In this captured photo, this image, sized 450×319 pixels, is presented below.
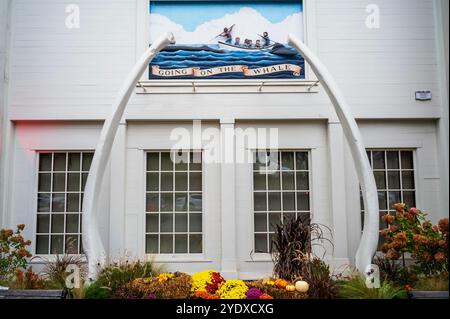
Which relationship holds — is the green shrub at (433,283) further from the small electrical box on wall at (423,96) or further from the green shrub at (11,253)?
the green shrub at (11,253)

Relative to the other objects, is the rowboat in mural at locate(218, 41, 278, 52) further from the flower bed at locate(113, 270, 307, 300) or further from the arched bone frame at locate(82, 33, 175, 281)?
the flower bed at locate(113, 270, 307, 300)

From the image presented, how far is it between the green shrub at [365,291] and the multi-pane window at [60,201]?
3.56m

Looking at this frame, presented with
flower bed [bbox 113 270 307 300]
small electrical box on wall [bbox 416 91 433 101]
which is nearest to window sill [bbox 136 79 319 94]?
small electrical box on wall [bbox 416 91 433 101]

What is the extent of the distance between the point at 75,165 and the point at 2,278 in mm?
1850

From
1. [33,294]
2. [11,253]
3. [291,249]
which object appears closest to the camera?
[33,294]

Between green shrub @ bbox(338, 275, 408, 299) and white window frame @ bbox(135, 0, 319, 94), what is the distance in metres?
2.81

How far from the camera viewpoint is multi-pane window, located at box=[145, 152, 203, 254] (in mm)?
6613

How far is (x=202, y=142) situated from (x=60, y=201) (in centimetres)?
215

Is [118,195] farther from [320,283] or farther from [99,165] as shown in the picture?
[320,283]

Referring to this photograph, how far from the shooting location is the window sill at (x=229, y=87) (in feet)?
22.0

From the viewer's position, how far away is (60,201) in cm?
663

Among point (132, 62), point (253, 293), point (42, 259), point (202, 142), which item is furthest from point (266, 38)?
point (42, 259)

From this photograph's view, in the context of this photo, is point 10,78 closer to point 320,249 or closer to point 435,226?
point 320,249

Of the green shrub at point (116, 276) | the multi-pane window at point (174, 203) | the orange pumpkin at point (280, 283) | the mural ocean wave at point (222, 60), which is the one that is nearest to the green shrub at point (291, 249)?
the orange pumpkin at point (280, 283)
